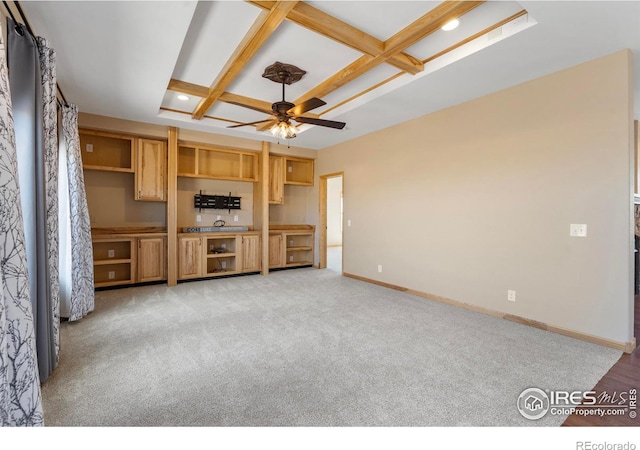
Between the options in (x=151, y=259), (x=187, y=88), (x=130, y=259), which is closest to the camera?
(x=187, y=88)

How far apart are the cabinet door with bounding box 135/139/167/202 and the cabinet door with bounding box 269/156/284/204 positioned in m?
2.01

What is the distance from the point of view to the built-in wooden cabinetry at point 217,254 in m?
5.15

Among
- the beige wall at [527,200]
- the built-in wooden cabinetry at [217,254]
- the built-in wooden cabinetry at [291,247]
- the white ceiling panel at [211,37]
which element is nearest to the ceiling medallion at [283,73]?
the white ceiling panel at [211,37]

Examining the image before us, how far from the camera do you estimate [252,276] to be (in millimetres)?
5727

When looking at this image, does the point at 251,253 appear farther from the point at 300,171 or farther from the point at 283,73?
the point at 283,73

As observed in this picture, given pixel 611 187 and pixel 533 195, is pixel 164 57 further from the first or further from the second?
pixel 611 187

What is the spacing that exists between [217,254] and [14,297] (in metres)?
4.37

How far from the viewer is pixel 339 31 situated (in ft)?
8.05

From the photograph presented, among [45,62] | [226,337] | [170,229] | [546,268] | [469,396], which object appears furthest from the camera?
[170,229]

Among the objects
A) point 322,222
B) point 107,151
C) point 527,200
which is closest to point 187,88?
point 107,151

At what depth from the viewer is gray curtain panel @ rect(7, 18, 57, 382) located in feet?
5.88

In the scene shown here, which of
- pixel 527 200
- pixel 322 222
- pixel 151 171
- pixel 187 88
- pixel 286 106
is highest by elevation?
pixel 187 88

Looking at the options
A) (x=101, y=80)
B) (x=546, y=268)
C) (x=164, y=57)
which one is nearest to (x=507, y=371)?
(x=546, y=268)

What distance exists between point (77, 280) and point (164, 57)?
8.42 feet
